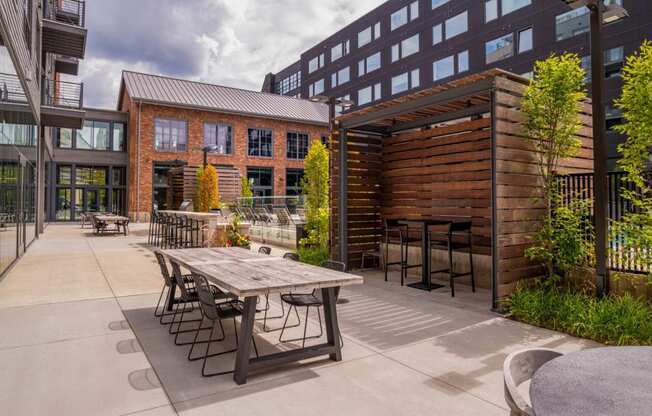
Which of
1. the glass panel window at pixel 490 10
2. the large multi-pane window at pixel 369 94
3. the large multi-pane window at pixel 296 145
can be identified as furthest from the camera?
the large multi-pane window at pixel 369 94

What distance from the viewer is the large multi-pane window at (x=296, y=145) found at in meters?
30.7

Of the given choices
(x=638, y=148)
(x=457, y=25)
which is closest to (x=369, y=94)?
(x=457, y=25)

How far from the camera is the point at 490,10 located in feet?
79.2

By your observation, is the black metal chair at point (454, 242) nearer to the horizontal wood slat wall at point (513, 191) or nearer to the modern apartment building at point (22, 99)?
the horizontal wood slat wall at point (513, 191)

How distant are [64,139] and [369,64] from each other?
22.3 m

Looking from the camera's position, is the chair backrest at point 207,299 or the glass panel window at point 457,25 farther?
the glass panel window at point 457,25

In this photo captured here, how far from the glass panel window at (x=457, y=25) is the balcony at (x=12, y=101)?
23918 millimetres

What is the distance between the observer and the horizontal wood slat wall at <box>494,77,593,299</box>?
5.34 meters

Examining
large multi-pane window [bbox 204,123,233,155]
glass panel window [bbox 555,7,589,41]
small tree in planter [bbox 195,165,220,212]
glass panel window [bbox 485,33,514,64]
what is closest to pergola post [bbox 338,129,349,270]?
small tree in planter [bbox 195,165,220,212]

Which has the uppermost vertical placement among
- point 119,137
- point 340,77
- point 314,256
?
point 340,77

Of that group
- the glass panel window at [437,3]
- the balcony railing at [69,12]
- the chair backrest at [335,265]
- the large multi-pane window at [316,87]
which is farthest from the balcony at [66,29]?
the large multi-pane window at [316,87]

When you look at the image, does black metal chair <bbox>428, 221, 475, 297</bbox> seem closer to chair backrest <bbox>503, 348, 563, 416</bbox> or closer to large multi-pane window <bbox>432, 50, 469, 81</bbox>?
chair backrest <bbox>503, 348, 563, 416</bbox>

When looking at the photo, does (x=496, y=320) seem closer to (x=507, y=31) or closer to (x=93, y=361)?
(x=93, y=361)

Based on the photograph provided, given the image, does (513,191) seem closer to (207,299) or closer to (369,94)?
(207,299)
